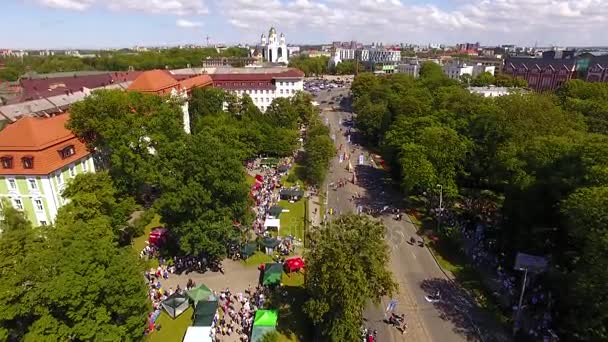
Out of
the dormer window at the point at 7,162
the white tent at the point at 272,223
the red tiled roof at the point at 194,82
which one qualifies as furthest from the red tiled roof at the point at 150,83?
the white tent at the point at 272,223

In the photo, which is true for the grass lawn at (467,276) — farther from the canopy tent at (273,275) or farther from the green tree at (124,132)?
the green tree at (124,132)

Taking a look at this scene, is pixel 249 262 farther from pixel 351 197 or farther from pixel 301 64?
pixel 301 64

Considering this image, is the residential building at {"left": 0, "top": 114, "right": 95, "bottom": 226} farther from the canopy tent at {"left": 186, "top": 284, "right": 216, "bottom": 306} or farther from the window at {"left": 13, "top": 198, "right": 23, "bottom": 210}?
the canopy tent at {"left": 186, "top": 284, "right": 216, "bottom": 306}

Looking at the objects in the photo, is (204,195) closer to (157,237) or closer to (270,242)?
(270,242)

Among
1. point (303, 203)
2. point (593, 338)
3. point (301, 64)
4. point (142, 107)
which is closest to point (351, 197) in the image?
point (303, 203)

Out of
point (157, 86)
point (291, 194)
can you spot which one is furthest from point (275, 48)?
point (291, 194)
